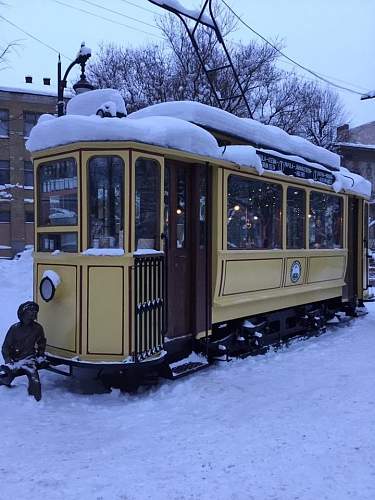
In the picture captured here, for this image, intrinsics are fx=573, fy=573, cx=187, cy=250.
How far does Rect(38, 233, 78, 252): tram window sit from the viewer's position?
5621 millimetres

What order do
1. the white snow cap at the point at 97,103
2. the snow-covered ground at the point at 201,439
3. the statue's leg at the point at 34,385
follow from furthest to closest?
the white snow cap at the point at 97,103
the statue's leg at the point at 34,385
the snow-covered ground at the point at 201,439

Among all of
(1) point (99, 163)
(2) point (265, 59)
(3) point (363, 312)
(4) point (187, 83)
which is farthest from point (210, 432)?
(2) point (265, 59)

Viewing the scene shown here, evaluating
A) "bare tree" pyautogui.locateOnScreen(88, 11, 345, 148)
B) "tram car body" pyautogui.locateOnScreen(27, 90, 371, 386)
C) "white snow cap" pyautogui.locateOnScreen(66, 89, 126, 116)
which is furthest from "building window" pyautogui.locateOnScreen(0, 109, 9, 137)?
"white snow cap" pyautogui.locateOnScreen(66, 89, 126, 116)

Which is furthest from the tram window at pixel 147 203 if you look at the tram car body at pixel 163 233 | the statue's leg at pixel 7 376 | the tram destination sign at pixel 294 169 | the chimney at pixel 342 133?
the chimney at pixel 342 133

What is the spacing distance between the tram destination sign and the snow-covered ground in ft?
8.61

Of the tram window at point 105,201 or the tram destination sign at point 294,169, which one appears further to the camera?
the tram destination sign at point 294,169

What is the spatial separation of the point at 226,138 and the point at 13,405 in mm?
3950

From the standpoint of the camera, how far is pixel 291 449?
4.14 m

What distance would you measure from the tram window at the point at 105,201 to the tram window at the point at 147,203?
0.18 meters

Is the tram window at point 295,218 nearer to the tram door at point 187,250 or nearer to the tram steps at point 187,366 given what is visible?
the tram door at point 187,250

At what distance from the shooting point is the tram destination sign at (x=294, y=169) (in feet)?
23.9

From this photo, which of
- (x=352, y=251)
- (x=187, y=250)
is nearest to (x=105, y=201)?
(x=187, y=250)

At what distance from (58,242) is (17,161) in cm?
3255

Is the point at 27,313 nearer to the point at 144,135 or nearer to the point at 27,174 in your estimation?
the point at 144,135
